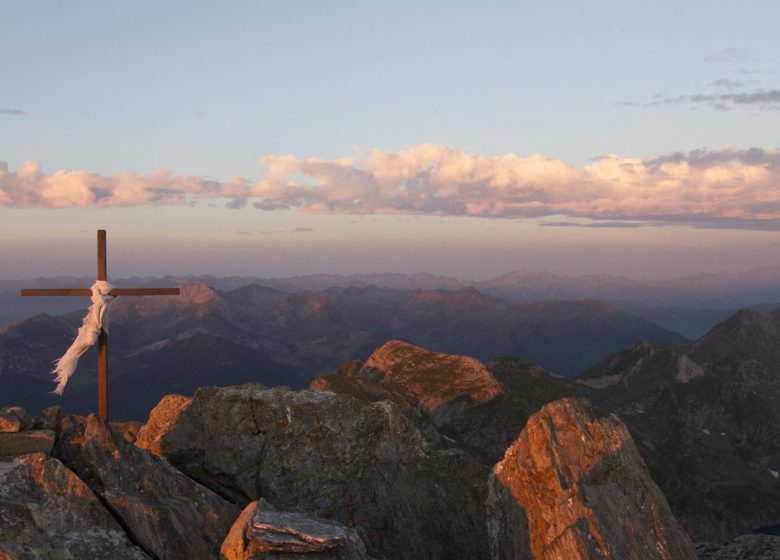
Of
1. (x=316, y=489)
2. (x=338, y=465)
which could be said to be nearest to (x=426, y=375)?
(x=338, y=465)

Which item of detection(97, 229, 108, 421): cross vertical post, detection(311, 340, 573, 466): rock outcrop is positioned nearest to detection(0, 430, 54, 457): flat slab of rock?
detection(97, 229, 108, 421): cross vertical post

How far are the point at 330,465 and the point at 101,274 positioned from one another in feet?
40.4

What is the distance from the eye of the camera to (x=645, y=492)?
24359 mm

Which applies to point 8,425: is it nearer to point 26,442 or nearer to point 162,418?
point 26,442

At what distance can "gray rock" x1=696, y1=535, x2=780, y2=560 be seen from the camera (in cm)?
2833

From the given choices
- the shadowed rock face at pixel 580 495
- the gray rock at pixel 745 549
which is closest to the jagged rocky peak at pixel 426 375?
the gray rock at pixel 745 549

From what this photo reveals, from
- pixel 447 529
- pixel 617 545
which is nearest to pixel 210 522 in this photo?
pixel 447 529

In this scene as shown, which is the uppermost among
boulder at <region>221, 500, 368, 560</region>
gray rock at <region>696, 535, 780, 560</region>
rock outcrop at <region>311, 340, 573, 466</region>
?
boulder at <region>221, 500, 368, 560</region>

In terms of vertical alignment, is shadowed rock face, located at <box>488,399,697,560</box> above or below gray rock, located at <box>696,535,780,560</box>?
above

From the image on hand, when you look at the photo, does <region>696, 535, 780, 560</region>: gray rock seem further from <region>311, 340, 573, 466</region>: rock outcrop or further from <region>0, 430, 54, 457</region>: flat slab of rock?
<region>311, 340, 573, 466</region>: rock outcrop

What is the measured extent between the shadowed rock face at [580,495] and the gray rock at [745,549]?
6730 millimetres

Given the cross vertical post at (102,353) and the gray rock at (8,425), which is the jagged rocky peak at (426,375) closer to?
the cross vertical post at (102,353)

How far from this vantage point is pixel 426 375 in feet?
545

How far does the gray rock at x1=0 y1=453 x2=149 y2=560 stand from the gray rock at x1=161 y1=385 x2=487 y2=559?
7072 millimetres
